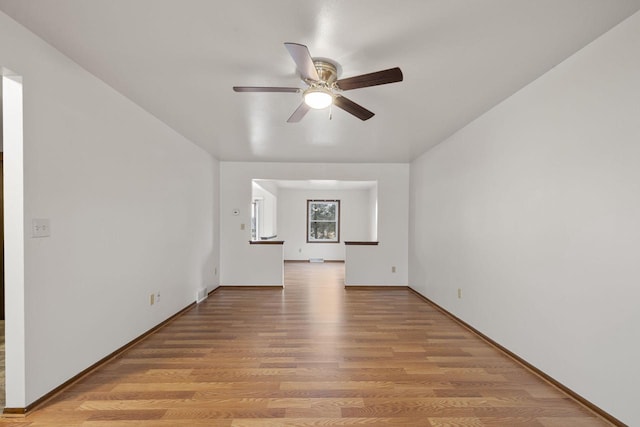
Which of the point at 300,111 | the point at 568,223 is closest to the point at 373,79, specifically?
the point at 300,111

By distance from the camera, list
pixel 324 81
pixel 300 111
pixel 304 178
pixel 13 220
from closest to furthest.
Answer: pixel 13 220, pixel 324 81, pixel 300 111, pixel 304 178

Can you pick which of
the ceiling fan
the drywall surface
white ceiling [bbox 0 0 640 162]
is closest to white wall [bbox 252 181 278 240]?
the drywall surface

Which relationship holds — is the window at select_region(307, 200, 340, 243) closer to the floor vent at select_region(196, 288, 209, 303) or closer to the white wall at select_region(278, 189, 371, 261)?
the white wall at select_region(278, 189, 371, 261)

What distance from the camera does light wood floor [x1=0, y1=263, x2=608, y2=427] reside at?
184 centimetres

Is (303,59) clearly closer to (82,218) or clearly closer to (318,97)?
(318,97)

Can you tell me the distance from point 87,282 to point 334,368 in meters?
1.99

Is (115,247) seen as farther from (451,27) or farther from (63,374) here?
(451,27)

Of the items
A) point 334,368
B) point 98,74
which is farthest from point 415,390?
point 98,74

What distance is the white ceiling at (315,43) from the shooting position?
5.07 ft

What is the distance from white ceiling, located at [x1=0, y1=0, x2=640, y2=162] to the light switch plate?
1110 mm

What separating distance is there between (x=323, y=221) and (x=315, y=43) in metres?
7.31

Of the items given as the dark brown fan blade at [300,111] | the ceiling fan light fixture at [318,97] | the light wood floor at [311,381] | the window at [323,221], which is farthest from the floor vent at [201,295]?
the window at [323,221]

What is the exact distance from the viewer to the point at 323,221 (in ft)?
29.6

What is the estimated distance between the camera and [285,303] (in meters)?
4.36
